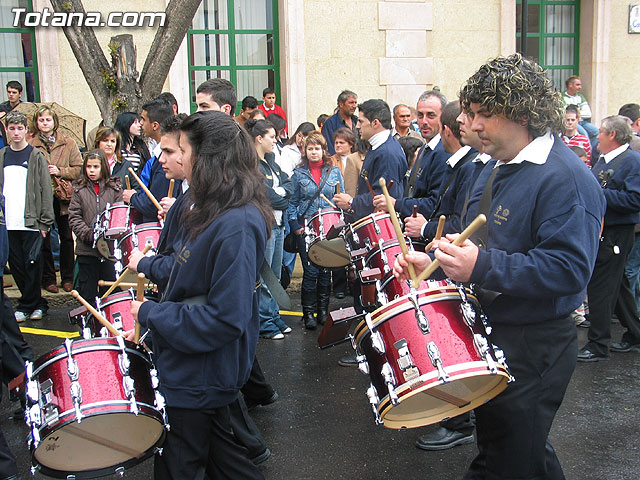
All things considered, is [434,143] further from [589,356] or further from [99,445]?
[99,445]

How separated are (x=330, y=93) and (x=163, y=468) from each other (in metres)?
10.3

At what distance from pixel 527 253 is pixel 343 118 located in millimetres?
7482

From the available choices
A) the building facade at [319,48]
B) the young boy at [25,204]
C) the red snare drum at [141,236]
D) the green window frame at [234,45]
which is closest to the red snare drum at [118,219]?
the red snare drum at [141,236]

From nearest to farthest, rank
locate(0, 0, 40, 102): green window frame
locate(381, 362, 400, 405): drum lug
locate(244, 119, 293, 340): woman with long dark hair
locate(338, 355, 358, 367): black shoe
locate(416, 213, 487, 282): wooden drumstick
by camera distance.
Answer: locate(416, 213, 487, 282): wooden drumstick → locate(381, 362, 400, 405): drum lug → locate(338, 355, 358, 367): black shoe → locate(244, 119, 293, 340): woman with long dark hair → locate(0, 0, 40, 102): green window frame

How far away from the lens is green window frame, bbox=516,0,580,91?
14531mm

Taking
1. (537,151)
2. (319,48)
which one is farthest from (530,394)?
(319,48)

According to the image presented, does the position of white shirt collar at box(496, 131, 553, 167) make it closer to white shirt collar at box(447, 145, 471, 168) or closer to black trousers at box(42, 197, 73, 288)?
white shirt collar at box(447, 145, 471, 168)

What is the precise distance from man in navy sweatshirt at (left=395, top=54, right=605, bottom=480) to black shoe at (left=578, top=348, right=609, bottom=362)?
3.30 metres

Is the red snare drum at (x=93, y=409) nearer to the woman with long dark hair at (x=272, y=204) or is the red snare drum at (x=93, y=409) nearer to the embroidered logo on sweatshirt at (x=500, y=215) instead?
the embroidered logo on sweatshirt at (x=500, y=215)

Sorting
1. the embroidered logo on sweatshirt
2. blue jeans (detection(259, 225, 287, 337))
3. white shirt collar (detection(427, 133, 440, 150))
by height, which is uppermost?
white shirt collar (detection(427, 133, 440, 150))

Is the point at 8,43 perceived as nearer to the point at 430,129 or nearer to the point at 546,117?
the point at 430,129

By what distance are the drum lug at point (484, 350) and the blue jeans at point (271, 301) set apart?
3906mm

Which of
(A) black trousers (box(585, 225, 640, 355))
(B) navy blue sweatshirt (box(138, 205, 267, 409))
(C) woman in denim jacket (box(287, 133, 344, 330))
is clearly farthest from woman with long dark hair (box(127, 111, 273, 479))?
(C) woman in denim jacket (box(287, 133, 344, 330))

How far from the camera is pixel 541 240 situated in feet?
8.59
